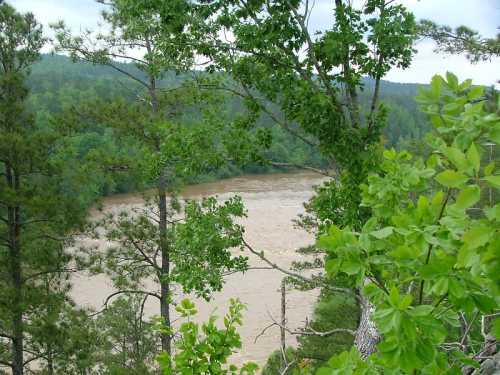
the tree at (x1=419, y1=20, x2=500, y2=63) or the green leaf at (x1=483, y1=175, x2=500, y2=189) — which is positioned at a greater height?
the tree at (x1=419, y1=20, x2=500, y2=63)

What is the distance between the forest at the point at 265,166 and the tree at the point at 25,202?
0.11ft

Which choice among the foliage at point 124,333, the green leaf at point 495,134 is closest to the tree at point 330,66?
the green leaf at point 495,134

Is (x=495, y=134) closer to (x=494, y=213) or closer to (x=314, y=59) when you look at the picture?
(x=494, y=213)

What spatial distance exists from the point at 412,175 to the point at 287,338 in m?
17.2

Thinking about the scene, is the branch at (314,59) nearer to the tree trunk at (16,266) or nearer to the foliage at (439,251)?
the foliage at (439,251)

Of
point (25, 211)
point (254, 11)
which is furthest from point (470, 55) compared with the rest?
point (25, 211)

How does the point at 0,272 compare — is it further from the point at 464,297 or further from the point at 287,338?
the point at 287,338

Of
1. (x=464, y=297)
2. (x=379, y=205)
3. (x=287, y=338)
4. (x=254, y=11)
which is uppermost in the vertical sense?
(x=254, y=11)

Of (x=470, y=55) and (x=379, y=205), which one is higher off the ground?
(x=470, y=55)

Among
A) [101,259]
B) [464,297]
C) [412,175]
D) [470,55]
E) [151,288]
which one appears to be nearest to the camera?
[464,297]

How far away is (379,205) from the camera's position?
67.3 inches

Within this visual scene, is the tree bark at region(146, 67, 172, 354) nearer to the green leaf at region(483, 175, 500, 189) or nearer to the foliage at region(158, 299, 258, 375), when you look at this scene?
the foliage at region(158, 299, 258, 375)

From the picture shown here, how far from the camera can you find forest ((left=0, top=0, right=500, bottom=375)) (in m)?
1.27

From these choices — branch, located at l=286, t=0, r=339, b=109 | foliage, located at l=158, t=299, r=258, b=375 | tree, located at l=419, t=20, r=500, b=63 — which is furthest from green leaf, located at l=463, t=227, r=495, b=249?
tree, located at l=419, t=20, r=500, b=63
